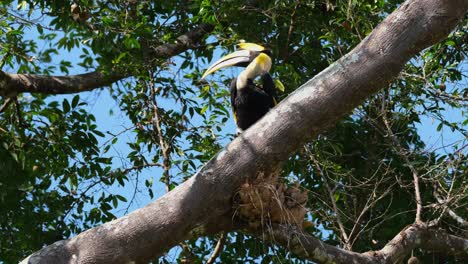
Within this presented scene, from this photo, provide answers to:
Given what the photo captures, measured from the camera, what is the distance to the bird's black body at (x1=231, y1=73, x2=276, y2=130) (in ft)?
18.6

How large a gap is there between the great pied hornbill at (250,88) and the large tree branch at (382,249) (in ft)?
4.50

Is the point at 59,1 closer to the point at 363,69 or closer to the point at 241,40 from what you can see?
the point at 241,40

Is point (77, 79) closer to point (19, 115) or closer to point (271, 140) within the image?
point (19, 115)

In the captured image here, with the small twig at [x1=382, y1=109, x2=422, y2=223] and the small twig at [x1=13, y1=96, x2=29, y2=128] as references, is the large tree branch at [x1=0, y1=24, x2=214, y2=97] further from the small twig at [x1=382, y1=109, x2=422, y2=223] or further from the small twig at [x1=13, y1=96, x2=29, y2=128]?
the small twig at [x1=382, y1=109, x2=422, y2=223]

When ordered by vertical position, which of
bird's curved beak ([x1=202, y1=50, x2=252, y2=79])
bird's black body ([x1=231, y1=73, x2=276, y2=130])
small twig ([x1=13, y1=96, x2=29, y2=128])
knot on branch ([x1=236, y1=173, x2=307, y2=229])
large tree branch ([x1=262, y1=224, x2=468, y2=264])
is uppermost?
small twig ([x1=13, y1=96, x2=29, y2=128])

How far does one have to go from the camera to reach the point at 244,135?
405cm

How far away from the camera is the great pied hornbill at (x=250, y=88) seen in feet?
18.6

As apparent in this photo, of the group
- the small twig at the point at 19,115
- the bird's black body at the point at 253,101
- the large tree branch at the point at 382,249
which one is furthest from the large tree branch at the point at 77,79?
the large tree branch at the point at 382,249

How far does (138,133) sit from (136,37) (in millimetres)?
700

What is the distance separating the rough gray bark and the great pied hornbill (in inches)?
64.5

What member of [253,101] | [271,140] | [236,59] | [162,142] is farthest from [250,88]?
[271,140]

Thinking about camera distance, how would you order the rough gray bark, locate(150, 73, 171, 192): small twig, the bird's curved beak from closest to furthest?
the rough gray bark, locate(150, 73, 171, 192): small twig, the bird's curved beak

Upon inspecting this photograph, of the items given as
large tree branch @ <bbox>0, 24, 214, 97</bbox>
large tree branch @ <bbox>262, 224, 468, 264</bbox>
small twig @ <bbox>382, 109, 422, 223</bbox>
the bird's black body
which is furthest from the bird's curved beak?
large tree branch @ <bbox>262, 224, 468, 264</bbox>

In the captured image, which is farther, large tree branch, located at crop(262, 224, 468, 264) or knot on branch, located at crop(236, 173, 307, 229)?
large tree branch, located at crop(262, 224, 468, 264)
